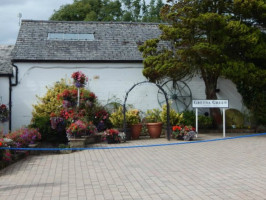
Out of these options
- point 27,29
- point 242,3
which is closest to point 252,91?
point 242,3

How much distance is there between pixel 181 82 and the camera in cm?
1711

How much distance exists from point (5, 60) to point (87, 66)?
3837 mm

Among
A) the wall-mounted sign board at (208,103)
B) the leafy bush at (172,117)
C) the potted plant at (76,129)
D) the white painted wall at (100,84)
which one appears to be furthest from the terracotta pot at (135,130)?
the potted plant at (76,129)

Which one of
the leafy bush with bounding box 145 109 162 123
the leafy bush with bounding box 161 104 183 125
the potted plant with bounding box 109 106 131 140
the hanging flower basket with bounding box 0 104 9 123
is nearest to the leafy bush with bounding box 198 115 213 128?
the leafy bush with bounding box 161 104 183 125

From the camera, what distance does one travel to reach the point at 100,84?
16.4 m

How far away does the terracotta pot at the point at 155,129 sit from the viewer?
47.8 ft

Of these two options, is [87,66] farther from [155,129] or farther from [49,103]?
[155,129]

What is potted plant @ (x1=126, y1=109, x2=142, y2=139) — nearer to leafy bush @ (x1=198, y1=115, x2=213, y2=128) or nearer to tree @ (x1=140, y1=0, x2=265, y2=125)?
tree @ (x1=140, y1=0, x2=265, y2=125)

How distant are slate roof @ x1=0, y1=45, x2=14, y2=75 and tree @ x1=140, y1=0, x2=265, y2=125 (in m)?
5.97

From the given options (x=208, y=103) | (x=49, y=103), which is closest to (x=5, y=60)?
(x=49, y=103)

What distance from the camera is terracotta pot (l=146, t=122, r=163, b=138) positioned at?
14.6 m

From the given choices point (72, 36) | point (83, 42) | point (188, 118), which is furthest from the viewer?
point (72, 36)

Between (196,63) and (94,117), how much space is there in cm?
470

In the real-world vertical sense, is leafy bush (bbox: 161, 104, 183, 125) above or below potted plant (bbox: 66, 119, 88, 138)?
above
